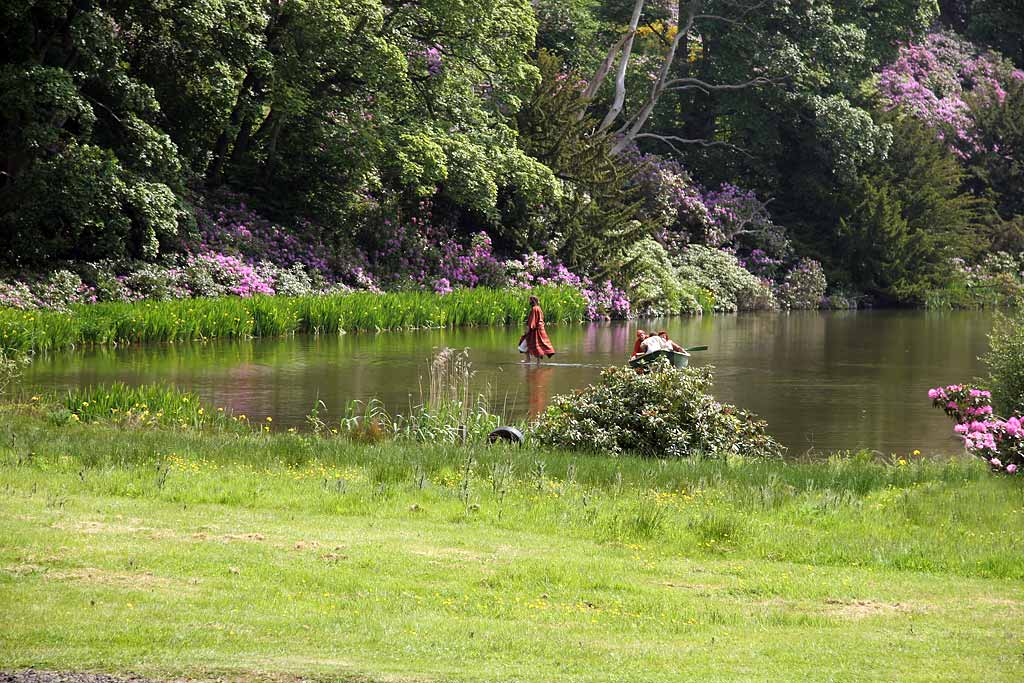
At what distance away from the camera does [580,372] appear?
23906mm

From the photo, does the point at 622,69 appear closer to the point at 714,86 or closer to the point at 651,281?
the point at 714,86

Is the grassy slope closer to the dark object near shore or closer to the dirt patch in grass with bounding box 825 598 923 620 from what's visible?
the dirt patch in grass with bounding box 825 598 923 620

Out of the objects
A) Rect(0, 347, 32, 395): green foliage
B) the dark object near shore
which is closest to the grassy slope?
the dark object near shore

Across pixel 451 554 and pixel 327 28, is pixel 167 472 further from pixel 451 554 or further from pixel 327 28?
pixel 327 28

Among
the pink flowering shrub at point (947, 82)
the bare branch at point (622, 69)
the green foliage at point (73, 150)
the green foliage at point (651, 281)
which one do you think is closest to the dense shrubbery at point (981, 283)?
the pink flowering shrub at point (947, 82)

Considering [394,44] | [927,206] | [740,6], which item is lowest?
[927,206]

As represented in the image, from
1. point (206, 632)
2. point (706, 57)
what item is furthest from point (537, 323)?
point (706, 57)

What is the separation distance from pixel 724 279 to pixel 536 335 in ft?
80.0

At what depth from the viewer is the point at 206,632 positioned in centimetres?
634

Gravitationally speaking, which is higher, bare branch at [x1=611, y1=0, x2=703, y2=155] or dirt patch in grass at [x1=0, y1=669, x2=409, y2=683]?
bare branch at [x1=611, y1=0, x2=703, y2=155]

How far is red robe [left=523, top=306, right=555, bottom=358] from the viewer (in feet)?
80.6

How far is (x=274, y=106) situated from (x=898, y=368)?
17876 millimetres

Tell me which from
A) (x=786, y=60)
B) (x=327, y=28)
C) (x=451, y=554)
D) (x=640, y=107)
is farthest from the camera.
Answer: (x=640, y=107)

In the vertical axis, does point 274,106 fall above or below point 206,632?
above
